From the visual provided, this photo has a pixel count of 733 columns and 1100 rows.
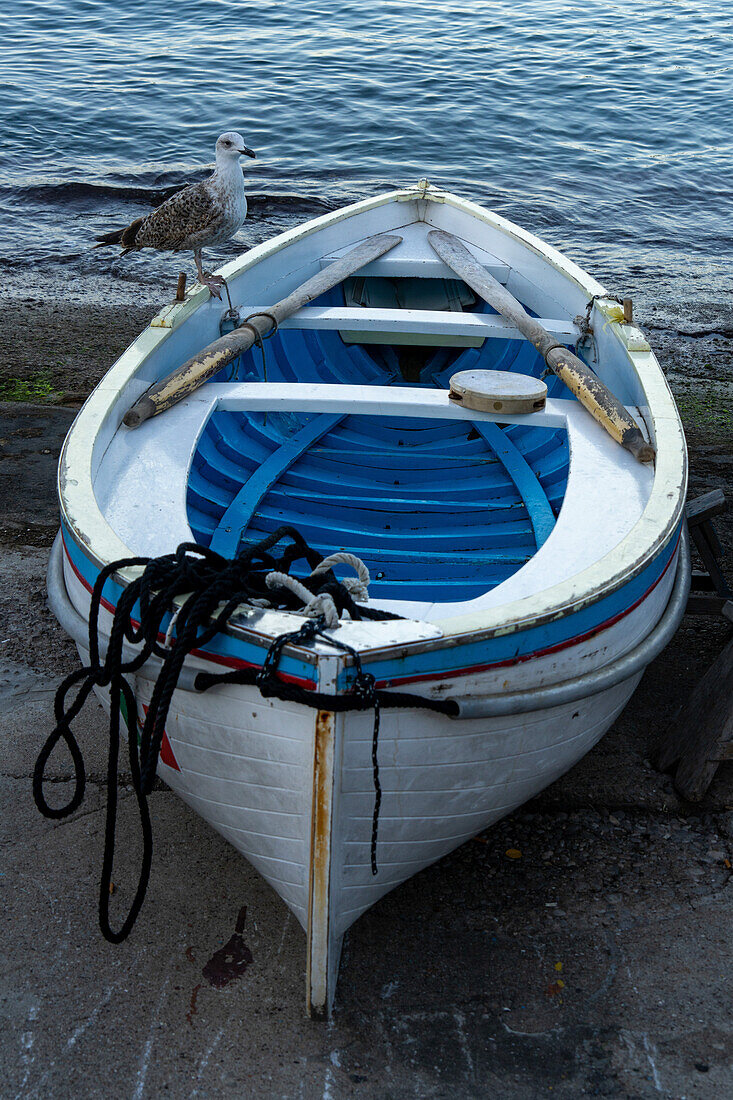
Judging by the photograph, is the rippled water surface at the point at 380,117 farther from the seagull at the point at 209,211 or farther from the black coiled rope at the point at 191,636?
the black coiled rope at the point at 191,636

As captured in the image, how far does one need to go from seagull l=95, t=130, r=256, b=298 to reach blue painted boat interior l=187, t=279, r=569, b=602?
59 centimetres

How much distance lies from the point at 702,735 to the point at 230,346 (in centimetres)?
242

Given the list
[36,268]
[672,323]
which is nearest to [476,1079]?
[672,323]

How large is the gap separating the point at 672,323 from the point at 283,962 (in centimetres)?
699

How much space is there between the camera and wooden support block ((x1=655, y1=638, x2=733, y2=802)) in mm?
3141

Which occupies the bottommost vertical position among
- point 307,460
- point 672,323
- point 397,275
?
point 672,323

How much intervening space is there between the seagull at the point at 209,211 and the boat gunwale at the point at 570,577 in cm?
25

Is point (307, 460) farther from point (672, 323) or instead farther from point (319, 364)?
point (672, 323)

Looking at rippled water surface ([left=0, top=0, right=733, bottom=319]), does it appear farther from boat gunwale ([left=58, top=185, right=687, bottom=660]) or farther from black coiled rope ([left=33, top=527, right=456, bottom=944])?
black coiled rope ([left=33, top=527, right=456, bottom=944])

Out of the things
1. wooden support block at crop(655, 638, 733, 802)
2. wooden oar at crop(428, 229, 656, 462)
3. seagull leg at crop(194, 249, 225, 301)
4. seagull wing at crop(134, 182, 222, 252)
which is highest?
seagull wing at crop(134, 182, 222, 252)

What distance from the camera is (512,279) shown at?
530 centimetres

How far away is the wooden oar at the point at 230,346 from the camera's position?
3559 millimetres

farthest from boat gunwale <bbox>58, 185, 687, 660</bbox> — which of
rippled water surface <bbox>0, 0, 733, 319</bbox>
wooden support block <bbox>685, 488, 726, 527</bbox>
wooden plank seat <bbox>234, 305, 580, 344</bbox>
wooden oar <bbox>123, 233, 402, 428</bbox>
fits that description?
rippled water surface <bbox>0, 0, 733, 319</bbox>

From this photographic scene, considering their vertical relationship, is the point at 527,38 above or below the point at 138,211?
above
